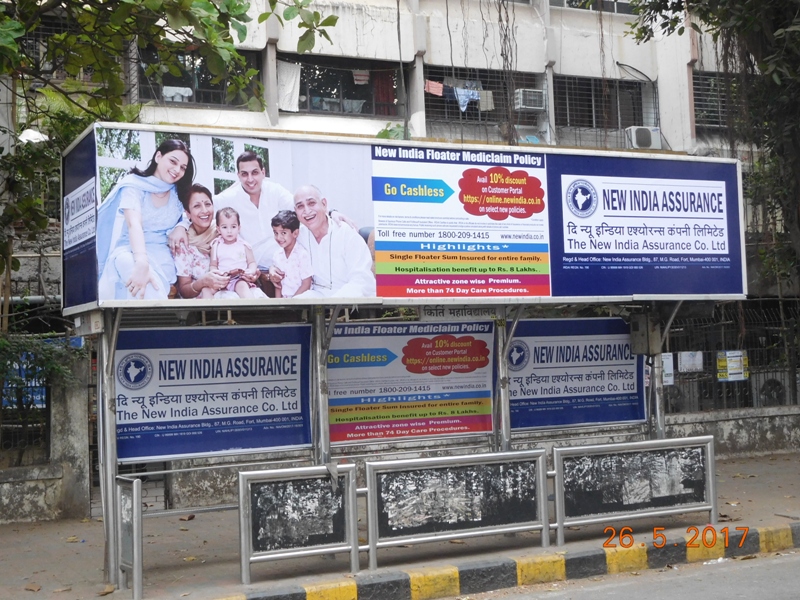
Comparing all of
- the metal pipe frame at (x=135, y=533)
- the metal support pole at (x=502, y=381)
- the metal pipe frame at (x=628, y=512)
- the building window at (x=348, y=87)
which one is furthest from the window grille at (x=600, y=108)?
the metal pipe frame at (x=135, y=533)

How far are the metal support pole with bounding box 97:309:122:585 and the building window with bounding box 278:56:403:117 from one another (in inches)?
447

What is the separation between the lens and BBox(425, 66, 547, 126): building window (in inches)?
704

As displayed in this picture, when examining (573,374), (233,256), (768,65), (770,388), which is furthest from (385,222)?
(770,388)

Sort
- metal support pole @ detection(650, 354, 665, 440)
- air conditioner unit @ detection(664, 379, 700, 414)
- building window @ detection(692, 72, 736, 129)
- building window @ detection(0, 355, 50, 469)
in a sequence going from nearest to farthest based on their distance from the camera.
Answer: metal support pole @ detection(650, 354, 665, 440)
building window @ detection(0, 355, 50, 469)
air conditioner unit @ detection(664, 379, 700, 414)
building window @ detection(692, 72, 736, 129)

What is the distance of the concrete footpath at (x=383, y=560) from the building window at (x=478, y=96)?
1050 cm

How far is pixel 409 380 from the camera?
7.96 meters

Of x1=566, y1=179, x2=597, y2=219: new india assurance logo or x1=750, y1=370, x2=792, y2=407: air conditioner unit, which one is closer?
x1=566, y1=179, x2=597, y2=219: new india assurance logo

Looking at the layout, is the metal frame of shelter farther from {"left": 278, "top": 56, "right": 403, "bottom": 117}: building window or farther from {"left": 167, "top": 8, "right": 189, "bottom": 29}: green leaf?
{"left": 278, "top": 56, "right": 403, "bottom": 117}: building window

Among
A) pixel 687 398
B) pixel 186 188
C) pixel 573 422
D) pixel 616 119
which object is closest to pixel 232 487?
pixel 573 422

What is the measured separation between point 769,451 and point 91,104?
10643mm

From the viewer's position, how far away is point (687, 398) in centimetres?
1330

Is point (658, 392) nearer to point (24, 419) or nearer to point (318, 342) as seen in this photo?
point (318, 342)

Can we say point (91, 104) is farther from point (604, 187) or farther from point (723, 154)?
point (723, 154)

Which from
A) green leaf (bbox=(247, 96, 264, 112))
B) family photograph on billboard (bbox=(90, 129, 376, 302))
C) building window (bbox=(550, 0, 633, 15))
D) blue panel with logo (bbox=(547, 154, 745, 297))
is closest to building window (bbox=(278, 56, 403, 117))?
building window (bbox=(550, 0, 633, 15))
